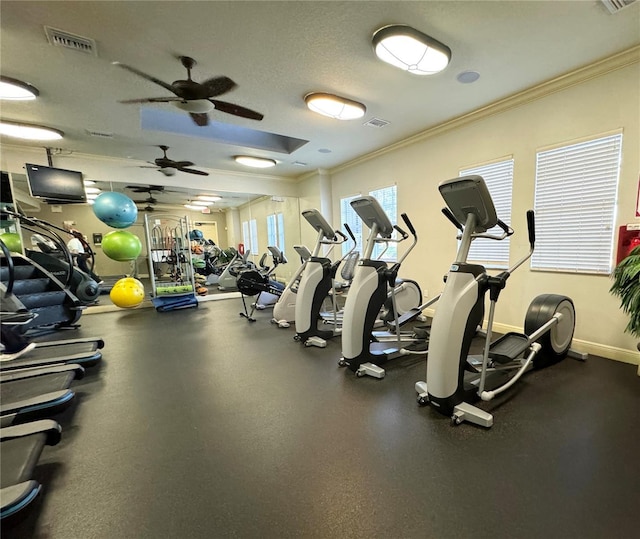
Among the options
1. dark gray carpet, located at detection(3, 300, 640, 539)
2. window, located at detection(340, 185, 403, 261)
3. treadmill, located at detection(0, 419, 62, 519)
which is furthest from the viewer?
window, located at detection(340, 185, 403, 261)

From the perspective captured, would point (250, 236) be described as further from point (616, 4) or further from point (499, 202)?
point (616, 4)

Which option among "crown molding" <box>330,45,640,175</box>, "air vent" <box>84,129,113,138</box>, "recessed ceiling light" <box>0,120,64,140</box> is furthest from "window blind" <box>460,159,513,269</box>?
"recessed ceiling light" <box>0,120,64,140</box>

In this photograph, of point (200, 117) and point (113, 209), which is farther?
point (113, 209)

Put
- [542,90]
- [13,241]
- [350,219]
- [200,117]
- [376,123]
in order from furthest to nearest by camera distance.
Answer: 1. [350,219]
2. [13,241]
3. [376,123]
4. [200,117]
5. [542,90]

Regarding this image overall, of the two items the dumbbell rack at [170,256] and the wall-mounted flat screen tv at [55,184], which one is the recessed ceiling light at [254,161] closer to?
the dumbbell rack at [170,256]

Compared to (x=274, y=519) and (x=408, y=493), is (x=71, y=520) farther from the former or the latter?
(x=408, y=493)

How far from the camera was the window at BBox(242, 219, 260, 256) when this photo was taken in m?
8.40

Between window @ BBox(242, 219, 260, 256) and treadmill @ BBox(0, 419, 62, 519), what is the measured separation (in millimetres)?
6807

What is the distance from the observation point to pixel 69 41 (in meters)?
2.46

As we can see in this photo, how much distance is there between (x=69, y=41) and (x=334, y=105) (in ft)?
8.45

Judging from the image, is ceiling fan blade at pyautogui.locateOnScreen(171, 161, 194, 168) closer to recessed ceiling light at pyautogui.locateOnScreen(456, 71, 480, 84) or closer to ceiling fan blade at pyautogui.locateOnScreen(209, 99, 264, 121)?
ceiling fan blade at pyautogui.locateOnScreen(209, 99, 264, 121)

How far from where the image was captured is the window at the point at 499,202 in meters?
3.85

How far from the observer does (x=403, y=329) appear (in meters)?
4.49

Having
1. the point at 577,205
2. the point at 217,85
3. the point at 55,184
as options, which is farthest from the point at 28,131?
the point at 577,205
